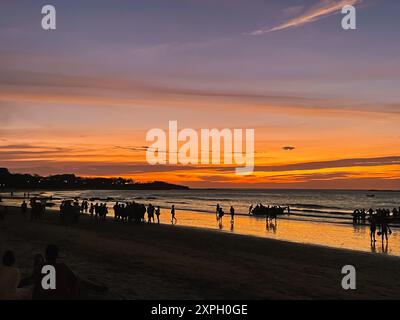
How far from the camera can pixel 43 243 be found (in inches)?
864

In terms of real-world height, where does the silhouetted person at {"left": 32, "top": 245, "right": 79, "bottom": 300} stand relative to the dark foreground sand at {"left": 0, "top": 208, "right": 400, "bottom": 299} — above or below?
above

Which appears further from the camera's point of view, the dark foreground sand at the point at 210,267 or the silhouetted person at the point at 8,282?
the dark foreground sand at the point at 210,267

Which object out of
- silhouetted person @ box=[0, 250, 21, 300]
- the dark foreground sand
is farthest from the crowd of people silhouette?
the dark foreground sand

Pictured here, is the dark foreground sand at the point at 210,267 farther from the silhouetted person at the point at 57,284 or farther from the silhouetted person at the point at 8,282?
the silhouetted person at the point at 8,282

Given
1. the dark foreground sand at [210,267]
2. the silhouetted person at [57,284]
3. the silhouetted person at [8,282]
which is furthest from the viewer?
the dark foreground sand at [210,267]

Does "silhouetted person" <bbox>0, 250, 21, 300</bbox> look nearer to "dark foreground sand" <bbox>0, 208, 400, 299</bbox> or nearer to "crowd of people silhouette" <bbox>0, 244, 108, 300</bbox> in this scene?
"crowd of people silhouette" <bbox>0, 244, 108, 300</bbox>

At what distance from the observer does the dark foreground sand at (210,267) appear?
12.4 metres

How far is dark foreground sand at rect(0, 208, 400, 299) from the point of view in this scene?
486 inches

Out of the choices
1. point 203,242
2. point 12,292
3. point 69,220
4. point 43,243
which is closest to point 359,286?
point 12,292

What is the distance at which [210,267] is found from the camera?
53.9 ft

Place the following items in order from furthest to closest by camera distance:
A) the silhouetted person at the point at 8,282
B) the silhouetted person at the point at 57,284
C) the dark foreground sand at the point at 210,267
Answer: the dark foreground sand at the point at 210,267 < the silhouetted person at the point at 57,284 < the silhouetted person at the point at 8,282

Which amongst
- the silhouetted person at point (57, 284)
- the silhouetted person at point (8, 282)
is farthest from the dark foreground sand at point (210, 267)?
the silhouetted person at point (8, 282)

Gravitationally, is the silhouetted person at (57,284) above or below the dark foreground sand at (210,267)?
above
